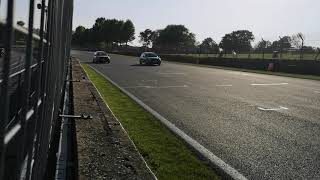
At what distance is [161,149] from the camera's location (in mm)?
7312

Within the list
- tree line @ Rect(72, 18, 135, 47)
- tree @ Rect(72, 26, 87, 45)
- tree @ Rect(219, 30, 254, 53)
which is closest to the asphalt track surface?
tree @ Rect(219, 30, 254, 53)

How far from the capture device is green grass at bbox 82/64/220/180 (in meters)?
5.98

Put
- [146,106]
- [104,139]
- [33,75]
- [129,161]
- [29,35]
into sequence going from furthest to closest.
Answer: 1. [146,106]
2. [104,139]
3. [129,161]
4. [33,75]
5. [29,35]

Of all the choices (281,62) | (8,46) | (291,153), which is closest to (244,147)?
(291,153)

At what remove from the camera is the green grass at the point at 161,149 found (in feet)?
19.6

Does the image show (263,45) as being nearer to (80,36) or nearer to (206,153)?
(206,153)

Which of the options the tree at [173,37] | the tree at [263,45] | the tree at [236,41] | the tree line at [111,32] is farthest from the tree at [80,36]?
the tree at [263,45]

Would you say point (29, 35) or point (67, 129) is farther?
point (67, 129)

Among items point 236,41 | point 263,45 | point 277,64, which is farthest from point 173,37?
point 277,64

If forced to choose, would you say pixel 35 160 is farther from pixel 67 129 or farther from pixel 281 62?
pixel 281 62

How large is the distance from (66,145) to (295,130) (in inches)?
179

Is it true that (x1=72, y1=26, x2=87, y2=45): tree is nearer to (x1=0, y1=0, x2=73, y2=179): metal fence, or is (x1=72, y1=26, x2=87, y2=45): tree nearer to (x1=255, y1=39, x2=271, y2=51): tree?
(x1=255, y1=39, x2=271, y2=51): tree

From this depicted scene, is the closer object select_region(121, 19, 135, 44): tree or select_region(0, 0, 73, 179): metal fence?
select_region(0, 0, 73, 179): metal fence

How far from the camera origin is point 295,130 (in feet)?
31.6
